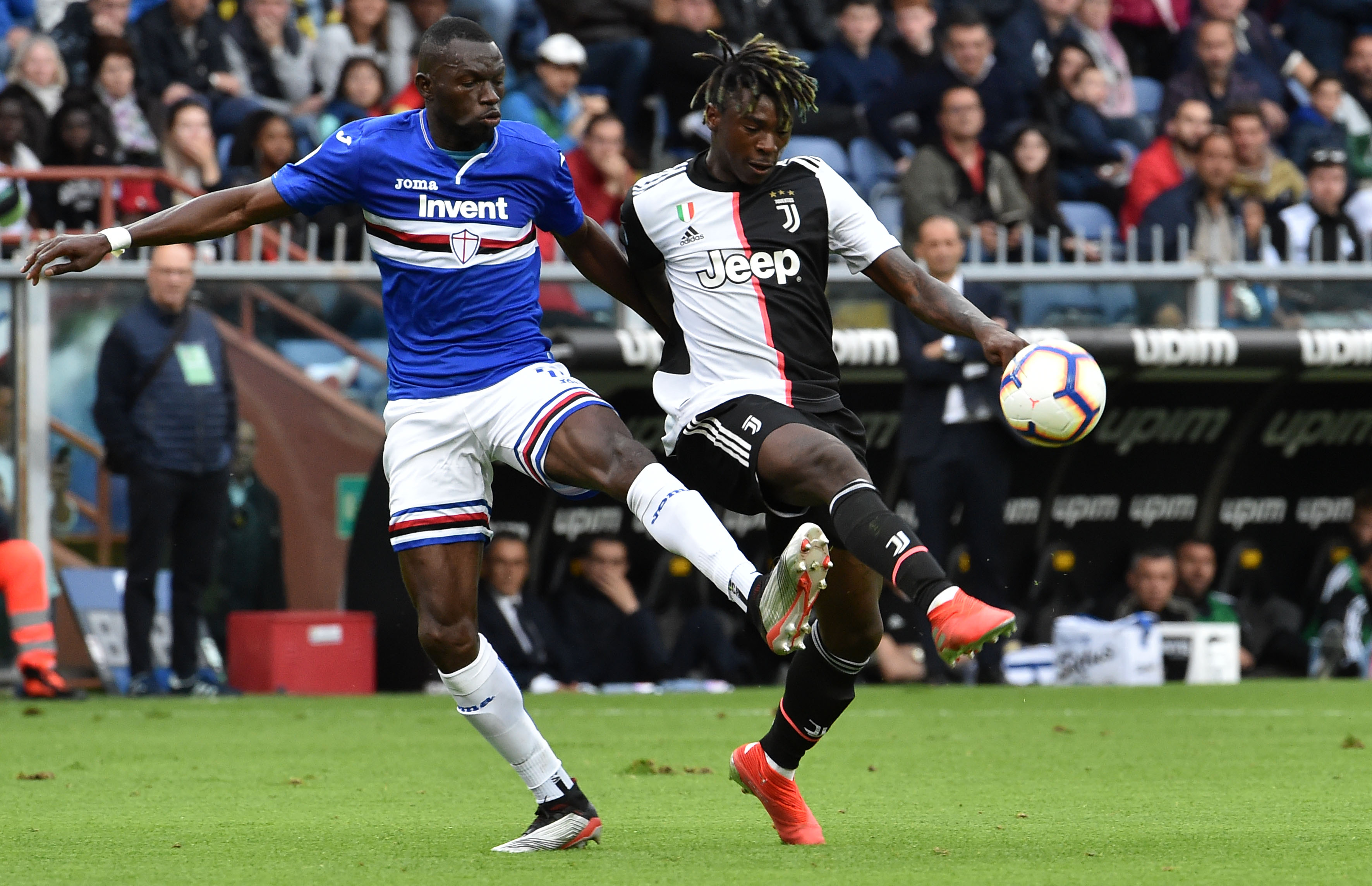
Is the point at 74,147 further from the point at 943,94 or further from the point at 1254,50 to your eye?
the point at 1254,50

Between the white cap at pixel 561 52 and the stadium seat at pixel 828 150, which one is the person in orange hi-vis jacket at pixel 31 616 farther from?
the stadium seat at pixel 828 150

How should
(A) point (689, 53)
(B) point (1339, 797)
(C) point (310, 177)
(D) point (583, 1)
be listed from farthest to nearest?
(D) point (583, 1) → (A) point (689, 53) → (B) point (1339, 797) → (C) point (310, 177)

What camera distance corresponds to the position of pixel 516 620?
11.2 meters

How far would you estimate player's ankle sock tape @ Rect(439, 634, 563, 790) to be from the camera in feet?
17.8

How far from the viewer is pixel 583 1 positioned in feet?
50.5

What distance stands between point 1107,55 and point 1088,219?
2.54 meters

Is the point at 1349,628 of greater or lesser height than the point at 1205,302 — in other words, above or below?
below

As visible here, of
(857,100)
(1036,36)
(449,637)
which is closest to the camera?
(449,637)

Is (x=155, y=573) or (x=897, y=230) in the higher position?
(x=897, y=230)

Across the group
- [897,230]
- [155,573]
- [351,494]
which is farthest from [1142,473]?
[155,573]

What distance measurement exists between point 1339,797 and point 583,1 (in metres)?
10.7

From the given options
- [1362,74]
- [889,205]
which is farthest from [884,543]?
[1362,74]

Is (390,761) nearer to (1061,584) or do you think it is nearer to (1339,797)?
(1339,797)

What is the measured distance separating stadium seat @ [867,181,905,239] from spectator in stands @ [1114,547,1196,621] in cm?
269
